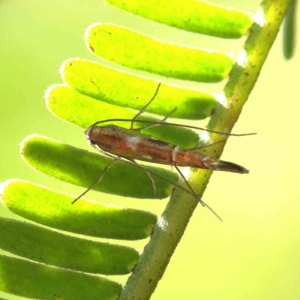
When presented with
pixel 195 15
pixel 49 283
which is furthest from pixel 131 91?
pixel 49 283

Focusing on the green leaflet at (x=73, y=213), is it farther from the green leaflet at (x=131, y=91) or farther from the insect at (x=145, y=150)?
the green leaflet at (x=131, y=91)

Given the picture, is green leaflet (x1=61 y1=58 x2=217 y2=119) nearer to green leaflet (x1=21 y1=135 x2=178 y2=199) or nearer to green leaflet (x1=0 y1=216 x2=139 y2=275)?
green leaflet (x1=21 y1=135 x2=178 y2=199)

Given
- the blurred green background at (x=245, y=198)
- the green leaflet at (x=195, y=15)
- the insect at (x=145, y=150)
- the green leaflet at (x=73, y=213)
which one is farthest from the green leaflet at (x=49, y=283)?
the blurred green background at (x=245, y=198)

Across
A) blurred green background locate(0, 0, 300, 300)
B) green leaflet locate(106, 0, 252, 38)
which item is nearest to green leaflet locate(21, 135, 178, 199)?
green leaflet locate(106, 0, 252, 38)

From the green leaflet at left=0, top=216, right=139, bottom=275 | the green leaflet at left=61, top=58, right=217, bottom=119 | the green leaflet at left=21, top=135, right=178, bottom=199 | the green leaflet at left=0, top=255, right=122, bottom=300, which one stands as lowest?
the green leaflet at left=0, top=255, right=122, bottom=300

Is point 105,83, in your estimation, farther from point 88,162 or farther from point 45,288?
point 45,288
